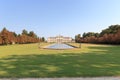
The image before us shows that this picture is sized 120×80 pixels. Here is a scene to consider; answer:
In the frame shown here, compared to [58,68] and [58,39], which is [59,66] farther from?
[58,39]

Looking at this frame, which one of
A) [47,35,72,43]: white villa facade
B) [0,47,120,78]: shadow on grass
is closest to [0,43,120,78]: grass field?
[0,47,120,78]: shadow on grass

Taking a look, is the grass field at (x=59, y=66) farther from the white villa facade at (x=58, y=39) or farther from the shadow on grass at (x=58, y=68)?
the white villa facade at (x=58, y=39)

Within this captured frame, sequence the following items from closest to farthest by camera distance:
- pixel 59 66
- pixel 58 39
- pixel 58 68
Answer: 1. pixel 58 68
2. pixel 59 66
3. pixel 58 39

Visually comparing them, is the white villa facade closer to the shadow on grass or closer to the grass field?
the grass field

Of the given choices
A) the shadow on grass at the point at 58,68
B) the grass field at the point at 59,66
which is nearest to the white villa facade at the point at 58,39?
the grass field at the point at 59,66

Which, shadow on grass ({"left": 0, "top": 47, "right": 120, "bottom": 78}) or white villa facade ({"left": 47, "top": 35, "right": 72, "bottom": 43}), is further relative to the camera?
white villa facade ({"left": 47, "top": 35, "right": 72, "bottom": 43})

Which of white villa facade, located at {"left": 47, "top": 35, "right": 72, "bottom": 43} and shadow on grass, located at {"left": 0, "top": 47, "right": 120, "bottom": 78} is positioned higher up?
white villa facade, located at {"left": 47, "top": 35, "right": 72, "bottom": 43}

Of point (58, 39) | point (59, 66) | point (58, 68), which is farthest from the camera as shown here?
point (58, 39)

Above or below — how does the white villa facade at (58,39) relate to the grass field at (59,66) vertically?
above

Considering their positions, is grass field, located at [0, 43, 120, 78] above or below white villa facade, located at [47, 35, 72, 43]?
below

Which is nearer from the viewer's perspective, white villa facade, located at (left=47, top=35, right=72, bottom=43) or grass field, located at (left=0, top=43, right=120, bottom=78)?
grass field, located at (left=0, top=43, right=120, bottom=78)

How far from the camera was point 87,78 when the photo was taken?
839cm

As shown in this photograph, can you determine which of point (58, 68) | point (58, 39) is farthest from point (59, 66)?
point (58, 39)

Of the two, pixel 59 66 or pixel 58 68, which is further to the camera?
pixel 59 66
